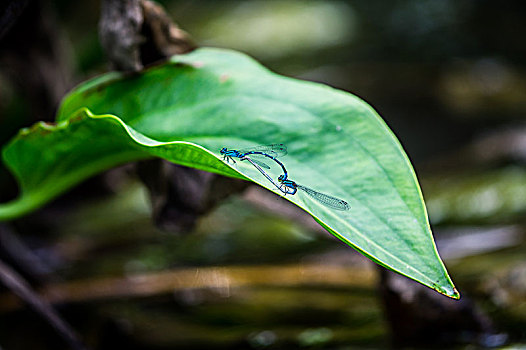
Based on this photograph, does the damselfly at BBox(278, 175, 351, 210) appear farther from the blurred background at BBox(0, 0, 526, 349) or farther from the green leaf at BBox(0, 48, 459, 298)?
the blurred background at BBox(0, 0, 526, 349)

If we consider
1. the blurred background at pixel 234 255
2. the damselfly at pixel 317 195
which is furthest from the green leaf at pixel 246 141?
the blurred background at pixel 234 255

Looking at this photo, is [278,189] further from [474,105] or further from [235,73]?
[474,105]

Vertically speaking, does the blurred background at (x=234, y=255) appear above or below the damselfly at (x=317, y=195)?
below

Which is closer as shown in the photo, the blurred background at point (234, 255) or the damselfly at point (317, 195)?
the damselfly at point (317, 195)

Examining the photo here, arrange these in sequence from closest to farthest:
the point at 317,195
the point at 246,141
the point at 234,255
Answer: the point at 317,195, the point at 246,141, the point at 234,255

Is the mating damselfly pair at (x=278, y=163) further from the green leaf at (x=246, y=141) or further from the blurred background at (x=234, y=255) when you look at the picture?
the blurred background at (x=234, y=255)

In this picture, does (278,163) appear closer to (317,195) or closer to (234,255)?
(317,195)

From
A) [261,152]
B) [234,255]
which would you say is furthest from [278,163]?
[234,255]
